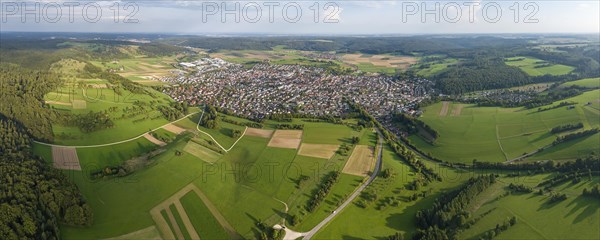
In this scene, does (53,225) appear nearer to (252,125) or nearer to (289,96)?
(252,125)

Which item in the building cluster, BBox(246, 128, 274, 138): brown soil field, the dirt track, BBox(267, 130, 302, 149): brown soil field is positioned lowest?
BBox(267, 130, 302, 149): brown soil field

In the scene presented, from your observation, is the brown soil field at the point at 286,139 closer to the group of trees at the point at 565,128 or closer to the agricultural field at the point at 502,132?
the agricultural field at the point at 502,132

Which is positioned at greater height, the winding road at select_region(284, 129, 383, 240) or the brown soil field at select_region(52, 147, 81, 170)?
the brown soil field at select_region(52, 147, 81, 170)

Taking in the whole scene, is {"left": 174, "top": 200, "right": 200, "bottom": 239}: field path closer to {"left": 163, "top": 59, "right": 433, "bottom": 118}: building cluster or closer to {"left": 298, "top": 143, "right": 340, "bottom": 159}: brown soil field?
{"left": 298, "top": 143, "right": 340, "bottom": 159}: brown soil field

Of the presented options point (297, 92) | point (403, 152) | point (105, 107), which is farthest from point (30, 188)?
point (297, 92)

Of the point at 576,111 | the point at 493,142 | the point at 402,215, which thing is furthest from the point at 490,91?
the point at 402,215

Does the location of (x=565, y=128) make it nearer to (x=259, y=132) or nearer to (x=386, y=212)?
(x=386, y=212)

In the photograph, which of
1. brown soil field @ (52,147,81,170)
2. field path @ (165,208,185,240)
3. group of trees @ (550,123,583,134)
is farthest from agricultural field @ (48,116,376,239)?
group of trees @ (550,123,583,134)
